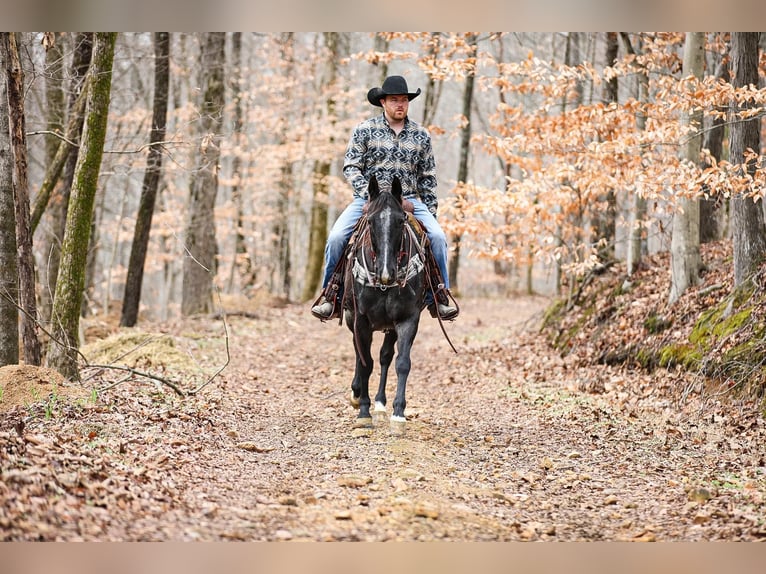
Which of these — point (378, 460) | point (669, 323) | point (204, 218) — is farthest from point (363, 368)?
point (204, 218)

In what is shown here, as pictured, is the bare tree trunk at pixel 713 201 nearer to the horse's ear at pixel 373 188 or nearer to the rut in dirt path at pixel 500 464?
the rut in dirt path at pixel 500 464

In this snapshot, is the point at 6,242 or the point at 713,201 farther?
the point at 713,201

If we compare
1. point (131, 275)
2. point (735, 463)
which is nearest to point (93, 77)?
point (131, 275)

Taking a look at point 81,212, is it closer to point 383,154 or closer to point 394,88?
point 383,154

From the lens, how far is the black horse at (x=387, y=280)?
743cm

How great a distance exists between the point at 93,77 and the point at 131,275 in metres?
7.43

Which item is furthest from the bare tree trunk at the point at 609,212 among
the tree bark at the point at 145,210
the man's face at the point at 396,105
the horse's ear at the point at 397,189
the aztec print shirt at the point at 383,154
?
the tree bark at the point at 145,210

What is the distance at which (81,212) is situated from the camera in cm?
865

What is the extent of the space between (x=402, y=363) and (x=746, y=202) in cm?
533

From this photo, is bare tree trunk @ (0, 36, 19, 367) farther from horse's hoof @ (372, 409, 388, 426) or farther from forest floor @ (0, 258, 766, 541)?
horse's hoof @ (372, 409, 388, 426)

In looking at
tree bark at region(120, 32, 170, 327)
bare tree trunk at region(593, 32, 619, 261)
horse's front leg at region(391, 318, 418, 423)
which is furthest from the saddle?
tree bark at region(120, 32, 170, 327)

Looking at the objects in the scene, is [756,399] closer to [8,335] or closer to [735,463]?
[735,463]

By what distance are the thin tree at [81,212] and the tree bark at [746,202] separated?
833cm

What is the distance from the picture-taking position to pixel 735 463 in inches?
267
